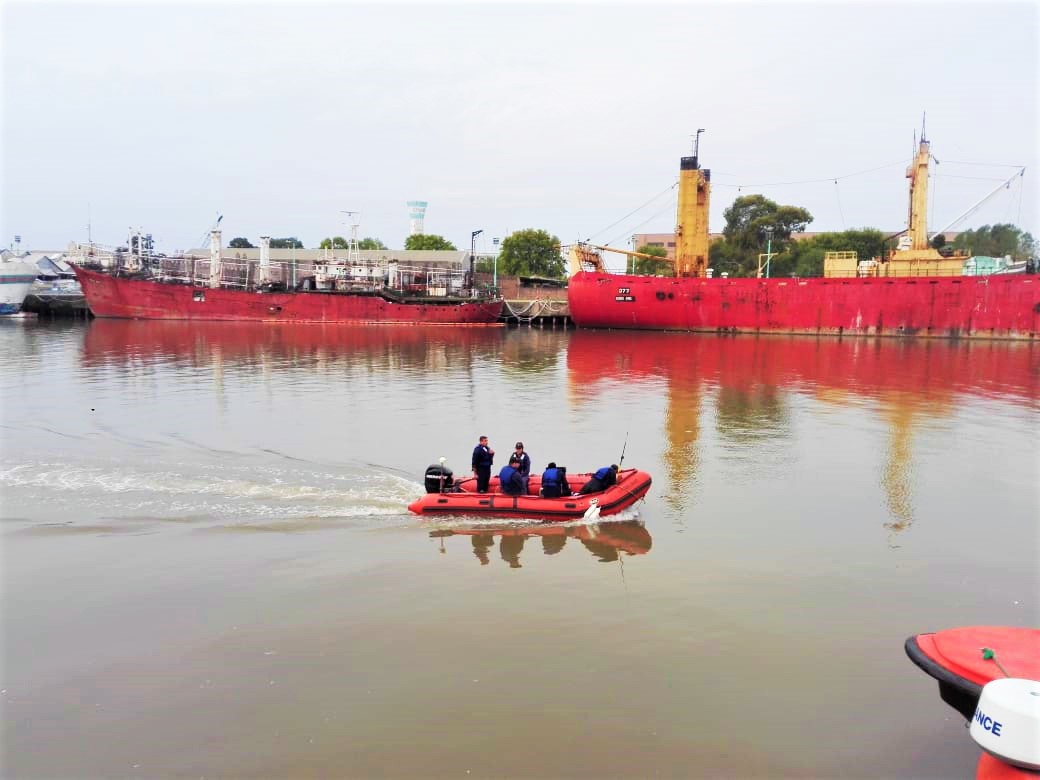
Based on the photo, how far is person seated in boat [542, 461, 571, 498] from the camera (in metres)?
12.2

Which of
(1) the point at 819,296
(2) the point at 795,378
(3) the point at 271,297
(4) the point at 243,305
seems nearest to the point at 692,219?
(1) the point at 819,296

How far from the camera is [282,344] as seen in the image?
4356 cm

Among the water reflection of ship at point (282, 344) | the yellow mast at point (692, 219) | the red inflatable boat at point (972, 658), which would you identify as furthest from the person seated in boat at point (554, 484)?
the yellow mast at point (692, 219)

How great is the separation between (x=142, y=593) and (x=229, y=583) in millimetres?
1021

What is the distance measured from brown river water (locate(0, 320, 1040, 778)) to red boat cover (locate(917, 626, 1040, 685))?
76 cm

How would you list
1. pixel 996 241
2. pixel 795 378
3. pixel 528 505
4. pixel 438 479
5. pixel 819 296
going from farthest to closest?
1. pixel 996 241
2. pixel 819 296
3. pixel 795 378
4. pixel 438 479
5. pixel 528 505

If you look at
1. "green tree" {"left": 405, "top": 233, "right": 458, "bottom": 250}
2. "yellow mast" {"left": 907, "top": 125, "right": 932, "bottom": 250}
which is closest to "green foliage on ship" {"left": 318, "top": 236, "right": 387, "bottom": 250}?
"green tree" {"left": 405, "top": 233, "right": 458, "bottom": 250}

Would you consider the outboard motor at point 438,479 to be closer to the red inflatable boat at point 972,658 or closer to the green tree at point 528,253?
the red inflatable boat at point 972,658

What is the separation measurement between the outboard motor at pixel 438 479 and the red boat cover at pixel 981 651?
7.70 meters

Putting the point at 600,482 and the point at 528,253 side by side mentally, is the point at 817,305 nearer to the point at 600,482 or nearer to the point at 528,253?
the point at 528,253

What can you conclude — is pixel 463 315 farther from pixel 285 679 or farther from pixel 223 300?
pixel 285 679

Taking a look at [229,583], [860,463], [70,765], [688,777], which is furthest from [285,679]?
[860,463]

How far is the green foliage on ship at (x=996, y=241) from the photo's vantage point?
88000 millimetres

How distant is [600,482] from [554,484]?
830 mm
